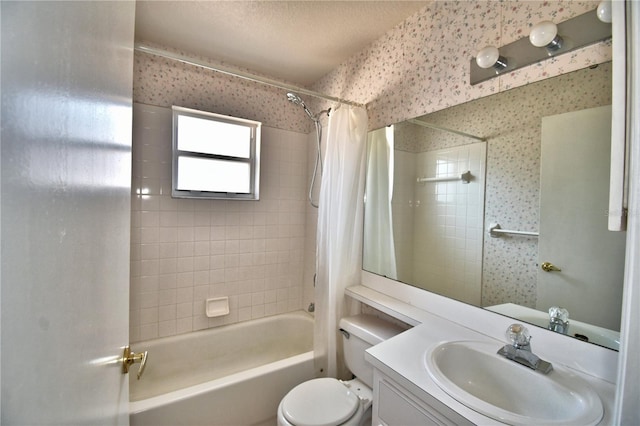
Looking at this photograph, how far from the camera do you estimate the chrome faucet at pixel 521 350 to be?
911 mm

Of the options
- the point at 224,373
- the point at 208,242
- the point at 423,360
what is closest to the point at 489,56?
the point at 423,360

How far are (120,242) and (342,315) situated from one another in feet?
4.73

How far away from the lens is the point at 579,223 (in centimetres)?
97

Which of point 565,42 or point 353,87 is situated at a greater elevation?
point 353,87

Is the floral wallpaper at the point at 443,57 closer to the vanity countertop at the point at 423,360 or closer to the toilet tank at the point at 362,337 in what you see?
the vanity countertop at the point at 423,360

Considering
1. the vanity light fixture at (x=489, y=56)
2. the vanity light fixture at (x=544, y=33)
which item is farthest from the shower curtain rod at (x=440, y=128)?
the vanity light fixture at (x=544, y=33)

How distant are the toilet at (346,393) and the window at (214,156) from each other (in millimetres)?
1413

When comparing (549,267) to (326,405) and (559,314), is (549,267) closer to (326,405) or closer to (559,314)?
(559,314)

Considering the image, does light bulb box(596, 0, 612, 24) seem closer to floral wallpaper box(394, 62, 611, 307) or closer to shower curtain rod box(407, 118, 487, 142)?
floral wallpaper box(394, 62, 611, 307)

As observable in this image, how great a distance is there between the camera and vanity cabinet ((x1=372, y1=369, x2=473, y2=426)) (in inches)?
30.7

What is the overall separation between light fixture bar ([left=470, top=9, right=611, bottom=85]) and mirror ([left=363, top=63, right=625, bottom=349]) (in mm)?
101

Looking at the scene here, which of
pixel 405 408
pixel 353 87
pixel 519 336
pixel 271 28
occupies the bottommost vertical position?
pixel 405 408

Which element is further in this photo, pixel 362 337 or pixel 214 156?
pixel 214 156

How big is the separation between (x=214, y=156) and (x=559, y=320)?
2.33 metres
